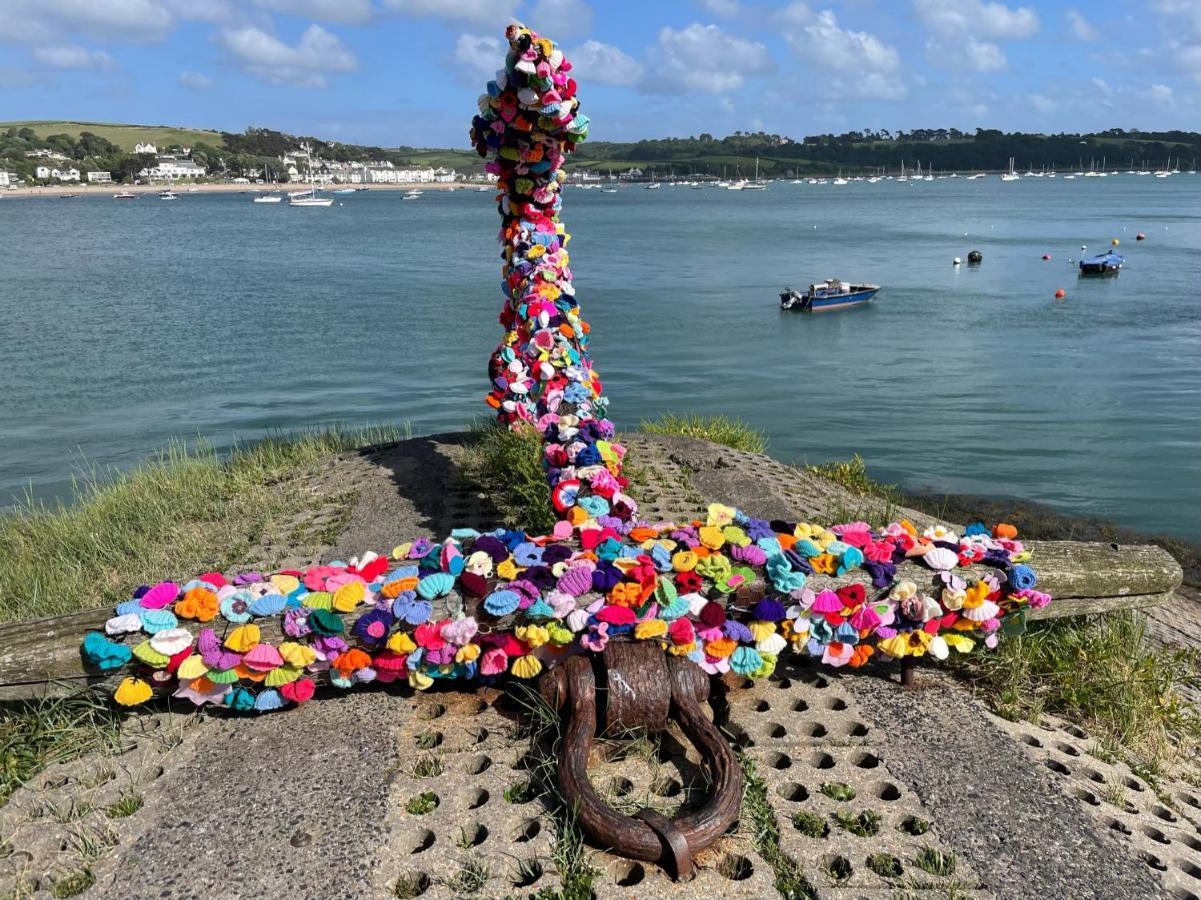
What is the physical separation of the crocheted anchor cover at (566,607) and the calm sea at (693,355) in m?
13.0

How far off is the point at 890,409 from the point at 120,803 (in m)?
22.4

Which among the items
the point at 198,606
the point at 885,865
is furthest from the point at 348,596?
the point at 885,865

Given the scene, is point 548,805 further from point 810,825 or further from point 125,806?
point 125,806

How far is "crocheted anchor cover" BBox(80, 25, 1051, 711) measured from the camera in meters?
4.70

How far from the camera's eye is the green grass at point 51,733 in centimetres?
466

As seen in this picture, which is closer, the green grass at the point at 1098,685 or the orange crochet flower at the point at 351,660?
the orange crochet flower at the point at 351,660

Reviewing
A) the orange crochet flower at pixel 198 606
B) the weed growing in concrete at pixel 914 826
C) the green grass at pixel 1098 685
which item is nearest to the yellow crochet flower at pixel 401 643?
the orange crochet flower at pixel 198 606

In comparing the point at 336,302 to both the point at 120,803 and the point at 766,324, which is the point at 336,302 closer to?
the point at 766,324

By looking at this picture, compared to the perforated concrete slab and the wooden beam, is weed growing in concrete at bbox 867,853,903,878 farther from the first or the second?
the wooden beam

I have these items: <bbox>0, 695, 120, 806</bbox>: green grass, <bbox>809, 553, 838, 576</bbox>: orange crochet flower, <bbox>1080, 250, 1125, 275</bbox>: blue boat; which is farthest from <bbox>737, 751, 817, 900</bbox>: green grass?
<bbox>1080, 250, 1125, 275</bbox>: blue boat

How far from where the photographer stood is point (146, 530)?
10227 millimetres

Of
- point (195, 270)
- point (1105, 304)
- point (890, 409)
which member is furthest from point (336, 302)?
point (1105, 304)

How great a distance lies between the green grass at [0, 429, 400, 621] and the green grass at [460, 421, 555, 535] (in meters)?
1.74

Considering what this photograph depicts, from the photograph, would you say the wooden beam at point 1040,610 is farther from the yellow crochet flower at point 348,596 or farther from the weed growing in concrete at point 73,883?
the weed growing in concrete at point 73,883
